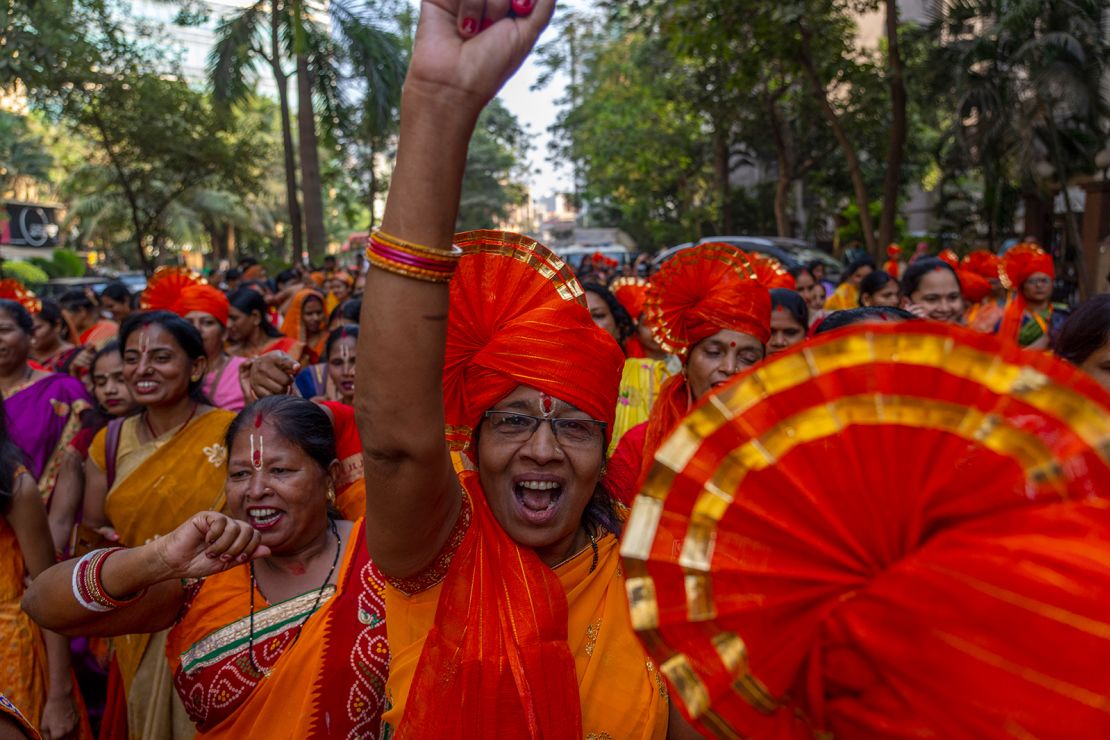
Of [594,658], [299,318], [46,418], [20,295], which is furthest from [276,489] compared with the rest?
[299,318]

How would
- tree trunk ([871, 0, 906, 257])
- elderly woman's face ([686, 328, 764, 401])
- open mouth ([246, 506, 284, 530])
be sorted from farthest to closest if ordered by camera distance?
tree trunk ([871, 0, 906, 257])
elderly woman's face ([686, 328, 764, 401])
open mouth ([246, 506, 284, 530])

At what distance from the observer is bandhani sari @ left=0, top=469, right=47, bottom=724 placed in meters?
3.07

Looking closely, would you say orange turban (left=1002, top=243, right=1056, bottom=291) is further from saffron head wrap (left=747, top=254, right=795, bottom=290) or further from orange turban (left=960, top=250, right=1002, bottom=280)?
saffron head wrap (left=747, top=254, right=795, bottom=290)

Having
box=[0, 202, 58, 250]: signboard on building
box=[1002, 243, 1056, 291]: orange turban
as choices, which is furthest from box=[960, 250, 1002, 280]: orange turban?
box=[0, 202, 58, 250]: signboard on building

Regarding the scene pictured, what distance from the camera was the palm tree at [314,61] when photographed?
1734 centimetres

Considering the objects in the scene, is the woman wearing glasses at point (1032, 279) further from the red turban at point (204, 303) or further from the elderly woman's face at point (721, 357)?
the red turban at point (204, 303)

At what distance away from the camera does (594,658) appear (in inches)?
76.0

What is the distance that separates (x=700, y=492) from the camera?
1230mm

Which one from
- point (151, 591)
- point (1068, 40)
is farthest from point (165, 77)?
point (151, 591)

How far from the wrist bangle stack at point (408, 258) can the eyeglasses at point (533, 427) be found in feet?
1.82

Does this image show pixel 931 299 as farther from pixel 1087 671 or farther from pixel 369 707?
pixel 1087 671

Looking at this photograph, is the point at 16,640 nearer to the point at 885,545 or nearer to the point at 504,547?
the point at 504,547

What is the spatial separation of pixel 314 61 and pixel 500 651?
18.6 meters

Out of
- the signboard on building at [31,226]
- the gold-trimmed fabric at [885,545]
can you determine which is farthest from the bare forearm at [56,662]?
the signboard on building at [31,226]
